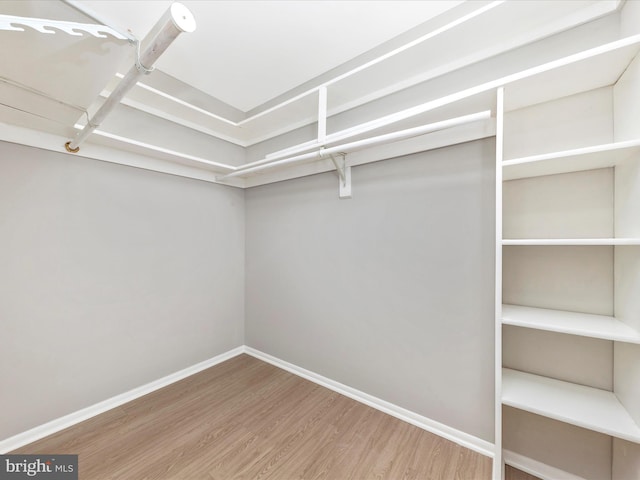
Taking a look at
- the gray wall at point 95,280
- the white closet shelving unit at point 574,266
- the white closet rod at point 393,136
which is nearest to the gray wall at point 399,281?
the white closet shelving unit at point 574,266

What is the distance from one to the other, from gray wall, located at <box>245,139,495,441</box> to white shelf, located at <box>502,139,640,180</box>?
238 mm

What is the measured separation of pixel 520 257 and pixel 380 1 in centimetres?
165

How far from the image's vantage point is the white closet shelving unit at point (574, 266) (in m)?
1.12

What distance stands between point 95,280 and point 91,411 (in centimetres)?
94

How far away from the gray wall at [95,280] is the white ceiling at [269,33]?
0.96m

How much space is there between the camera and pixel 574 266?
137 cm

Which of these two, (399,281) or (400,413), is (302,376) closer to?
(400,413)

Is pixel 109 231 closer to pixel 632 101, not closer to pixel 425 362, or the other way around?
pixel 425 362

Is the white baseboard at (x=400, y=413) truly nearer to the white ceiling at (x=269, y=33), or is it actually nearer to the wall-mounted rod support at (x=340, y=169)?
the wall-mounted rod support at (x=340, y=169)

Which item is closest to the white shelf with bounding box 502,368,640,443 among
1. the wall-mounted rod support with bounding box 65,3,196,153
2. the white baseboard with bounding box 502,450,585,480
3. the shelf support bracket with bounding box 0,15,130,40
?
the white baseboard with bounding box 502,450,585,480

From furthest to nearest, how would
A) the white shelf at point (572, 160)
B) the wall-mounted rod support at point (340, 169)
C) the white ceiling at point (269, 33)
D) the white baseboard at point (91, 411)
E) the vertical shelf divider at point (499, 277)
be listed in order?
the wall-mounted rod support at point (340, 169) < the white baseboard at point (91, 411) < the white ceiling at point (269, 33) < the vertical shelf divider at point (499, 277) < the white shelf at point (572, 160)

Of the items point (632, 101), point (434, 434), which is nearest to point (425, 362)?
point (434, 434)

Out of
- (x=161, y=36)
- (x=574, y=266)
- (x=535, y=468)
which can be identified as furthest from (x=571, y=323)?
(x=161, y=36)

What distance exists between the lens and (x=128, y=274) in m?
2.13
